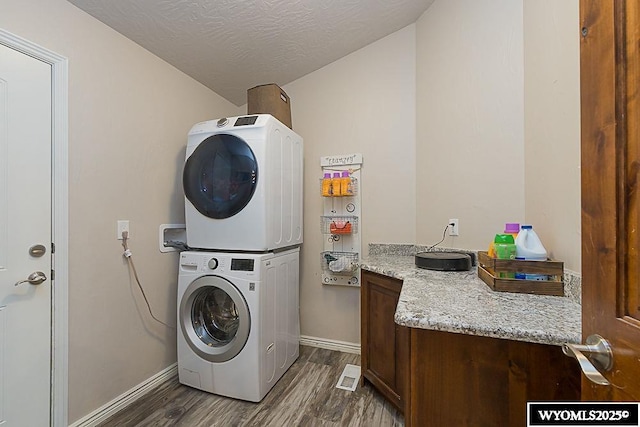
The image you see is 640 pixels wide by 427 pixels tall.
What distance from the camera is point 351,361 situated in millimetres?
2199

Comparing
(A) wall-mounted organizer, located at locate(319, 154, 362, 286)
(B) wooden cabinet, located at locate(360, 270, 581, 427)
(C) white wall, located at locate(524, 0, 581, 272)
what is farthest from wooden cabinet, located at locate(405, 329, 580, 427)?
(A) wall-mounted organizer, located at locate(319, 154, 362, 286)

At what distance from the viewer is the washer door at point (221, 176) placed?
1.76 meters

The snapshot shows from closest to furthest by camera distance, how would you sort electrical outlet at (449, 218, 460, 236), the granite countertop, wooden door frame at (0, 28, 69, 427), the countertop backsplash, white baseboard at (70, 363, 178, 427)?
1. the granite countertop
2. the countertop backsplash
3. wooden door frame at (0, 28, 69, 427)
4. white baseboard at (70, 363, 178, 427)
5. electrical outlet at (449, 218, 460, 236)

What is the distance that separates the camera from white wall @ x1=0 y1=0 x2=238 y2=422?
145cm

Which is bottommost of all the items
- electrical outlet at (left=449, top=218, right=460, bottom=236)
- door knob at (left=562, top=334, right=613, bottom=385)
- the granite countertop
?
the granite countertop

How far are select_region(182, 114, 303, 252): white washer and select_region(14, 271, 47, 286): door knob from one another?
0.73 meters

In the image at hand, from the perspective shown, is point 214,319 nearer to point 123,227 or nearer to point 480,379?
point 123,227

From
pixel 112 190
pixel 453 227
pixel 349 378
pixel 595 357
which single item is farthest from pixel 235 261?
pixel 595 357

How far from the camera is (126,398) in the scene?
1.68 meters

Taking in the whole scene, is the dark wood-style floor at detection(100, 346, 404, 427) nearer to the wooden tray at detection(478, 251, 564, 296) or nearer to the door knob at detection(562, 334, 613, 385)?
the wooden tray at detection(478, 251, 564, 296)

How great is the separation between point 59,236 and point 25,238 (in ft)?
0.39

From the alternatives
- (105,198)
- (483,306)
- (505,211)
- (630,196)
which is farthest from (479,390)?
(105,198)

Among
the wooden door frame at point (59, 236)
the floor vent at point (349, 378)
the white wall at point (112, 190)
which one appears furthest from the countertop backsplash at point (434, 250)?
the wooden door frame at point (59, 236)

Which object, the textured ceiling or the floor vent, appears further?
the floor vent
